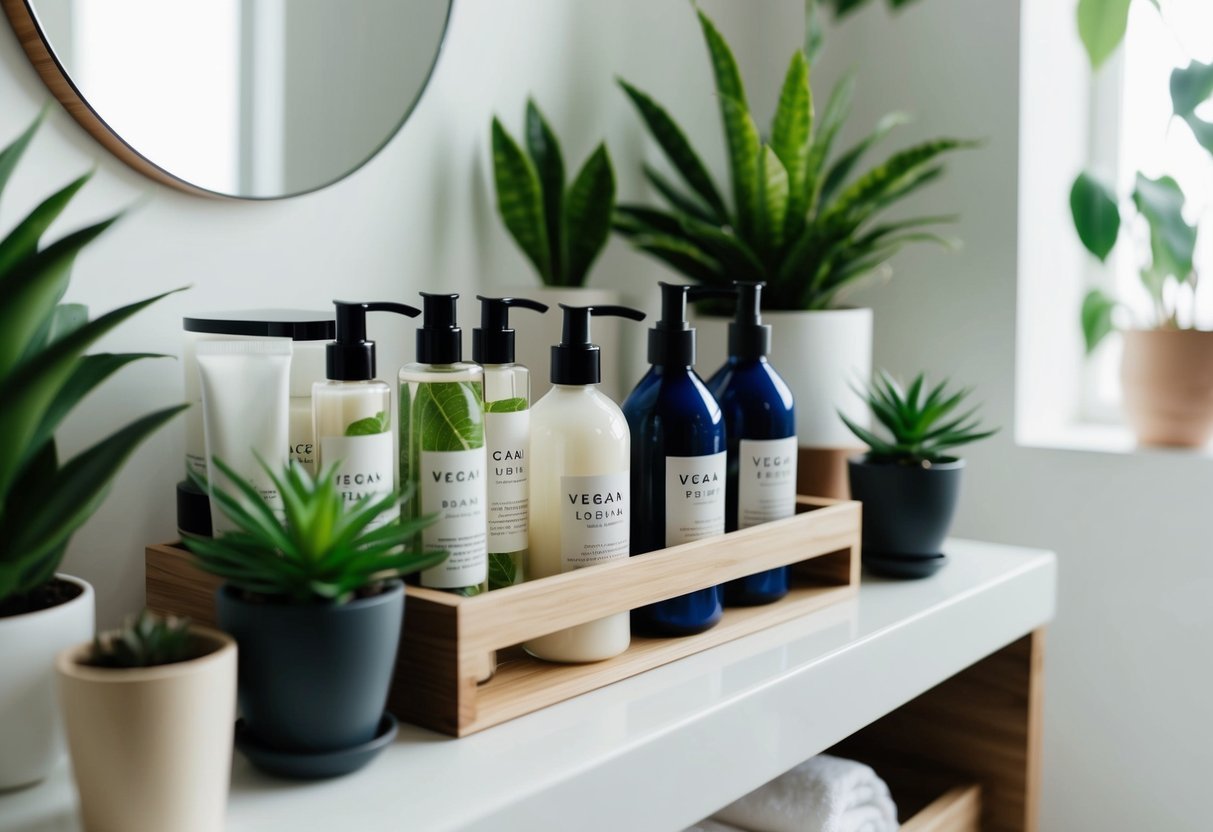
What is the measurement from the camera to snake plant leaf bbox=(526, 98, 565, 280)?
42.6 inches

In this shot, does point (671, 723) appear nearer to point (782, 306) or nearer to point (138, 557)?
point (138, 557)

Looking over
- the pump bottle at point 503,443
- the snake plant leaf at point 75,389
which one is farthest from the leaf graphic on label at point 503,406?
the snake plant leaf at point 75,389

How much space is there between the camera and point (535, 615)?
0.69m

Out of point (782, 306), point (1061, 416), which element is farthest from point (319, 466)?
point (1061, 416)

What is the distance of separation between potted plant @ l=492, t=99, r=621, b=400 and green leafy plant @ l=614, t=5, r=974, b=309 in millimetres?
77

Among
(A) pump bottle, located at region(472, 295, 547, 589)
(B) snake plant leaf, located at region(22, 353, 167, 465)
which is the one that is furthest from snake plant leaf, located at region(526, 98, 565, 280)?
(B) snake plant leaf, located at region(22, 353, 167, 465)

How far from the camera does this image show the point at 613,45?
1223mm

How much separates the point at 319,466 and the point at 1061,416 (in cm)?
108

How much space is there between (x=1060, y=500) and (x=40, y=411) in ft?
3.71

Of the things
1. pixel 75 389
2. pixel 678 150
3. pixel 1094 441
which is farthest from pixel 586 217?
pixel 1094 441

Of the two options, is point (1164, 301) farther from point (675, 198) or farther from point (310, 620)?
point (310, 620)

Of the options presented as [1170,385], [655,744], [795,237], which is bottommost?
[655,744]

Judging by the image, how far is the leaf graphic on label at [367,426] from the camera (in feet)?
2.19

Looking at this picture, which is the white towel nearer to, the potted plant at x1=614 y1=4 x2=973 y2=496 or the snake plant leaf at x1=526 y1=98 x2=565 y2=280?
the potted plant at x1=614 y1=4 x2=973 y2=496
